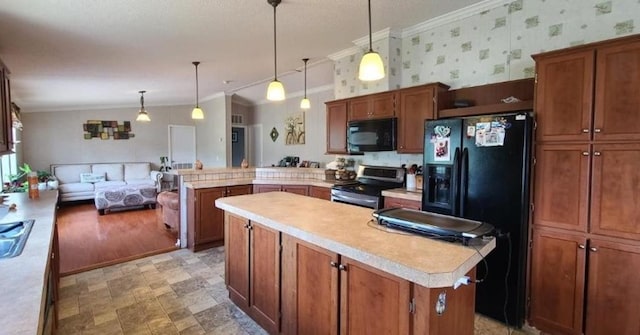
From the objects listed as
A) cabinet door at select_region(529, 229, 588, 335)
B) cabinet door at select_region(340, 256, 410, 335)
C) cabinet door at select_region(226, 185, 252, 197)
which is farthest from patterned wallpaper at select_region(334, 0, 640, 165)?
cabinet door at select_region(340, 256, 410, 335)

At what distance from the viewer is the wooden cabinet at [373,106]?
369 centimetres

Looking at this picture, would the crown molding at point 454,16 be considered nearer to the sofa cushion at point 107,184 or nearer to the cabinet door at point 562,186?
the cabinet door at point 562,186

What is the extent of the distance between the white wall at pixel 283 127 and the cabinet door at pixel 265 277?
4.49 m

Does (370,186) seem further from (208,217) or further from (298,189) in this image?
(208,217)

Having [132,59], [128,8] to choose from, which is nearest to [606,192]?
[128,8]

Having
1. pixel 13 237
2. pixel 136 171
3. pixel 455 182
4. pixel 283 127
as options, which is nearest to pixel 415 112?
pixel 455 182

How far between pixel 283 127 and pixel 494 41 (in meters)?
5.61

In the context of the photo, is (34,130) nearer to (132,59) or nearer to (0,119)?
(132,59)

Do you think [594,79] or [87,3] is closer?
[594,79]

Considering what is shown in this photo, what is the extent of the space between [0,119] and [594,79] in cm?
412

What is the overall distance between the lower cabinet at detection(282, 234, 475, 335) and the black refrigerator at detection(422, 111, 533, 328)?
0.93 metres

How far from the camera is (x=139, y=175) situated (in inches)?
328

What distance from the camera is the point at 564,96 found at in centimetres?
217

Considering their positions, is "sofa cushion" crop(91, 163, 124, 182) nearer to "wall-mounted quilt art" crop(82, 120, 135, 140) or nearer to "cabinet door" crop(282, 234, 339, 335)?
"wall-mounted quilt art" crop(82, 120, 135, 140)
